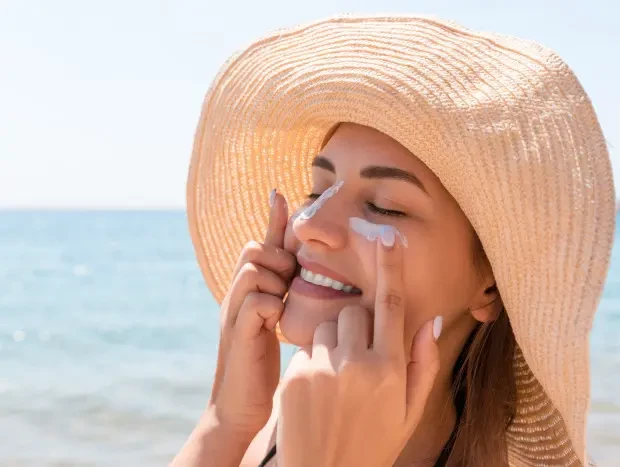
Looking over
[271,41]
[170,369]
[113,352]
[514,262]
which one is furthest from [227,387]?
[113,352]

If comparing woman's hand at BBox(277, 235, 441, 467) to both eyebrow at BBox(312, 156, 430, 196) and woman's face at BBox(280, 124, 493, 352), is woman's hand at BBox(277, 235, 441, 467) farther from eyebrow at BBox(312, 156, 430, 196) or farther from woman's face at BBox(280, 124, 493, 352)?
eyebrow at BBox(312, 156, 430, 196)

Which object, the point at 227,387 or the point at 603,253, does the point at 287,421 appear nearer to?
the point at 227,387

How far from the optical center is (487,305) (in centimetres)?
236

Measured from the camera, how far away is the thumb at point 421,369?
192cm

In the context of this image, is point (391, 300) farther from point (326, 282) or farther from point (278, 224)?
point (278, 224)

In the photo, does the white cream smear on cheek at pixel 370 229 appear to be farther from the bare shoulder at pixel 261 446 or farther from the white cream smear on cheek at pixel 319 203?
the bare shoulder at pixel 261 446

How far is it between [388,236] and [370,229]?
7 centimetres

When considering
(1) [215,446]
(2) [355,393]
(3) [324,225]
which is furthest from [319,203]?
(1) [215,446]

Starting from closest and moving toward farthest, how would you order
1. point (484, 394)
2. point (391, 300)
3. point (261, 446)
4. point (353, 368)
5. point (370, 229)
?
point (353, 368) → point (391, 300) → point (370, 229) → point (484, 394) → point (261, 446)

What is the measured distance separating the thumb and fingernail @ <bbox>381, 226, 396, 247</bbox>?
8.9 inches

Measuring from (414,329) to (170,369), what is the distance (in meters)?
7.95

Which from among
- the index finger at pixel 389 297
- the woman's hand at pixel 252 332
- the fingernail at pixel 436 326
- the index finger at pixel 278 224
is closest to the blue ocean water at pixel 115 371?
the woman's hand at pixel 252 332

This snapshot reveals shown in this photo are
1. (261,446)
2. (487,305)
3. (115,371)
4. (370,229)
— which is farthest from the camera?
(115,371)

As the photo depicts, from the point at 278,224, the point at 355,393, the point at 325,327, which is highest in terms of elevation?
the point at 278,224
